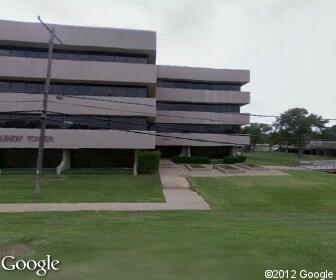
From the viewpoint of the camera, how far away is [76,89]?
28.3 metres

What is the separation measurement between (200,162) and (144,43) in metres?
16.8

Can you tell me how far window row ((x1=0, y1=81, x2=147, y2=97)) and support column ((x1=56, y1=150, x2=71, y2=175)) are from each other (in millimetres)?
5163

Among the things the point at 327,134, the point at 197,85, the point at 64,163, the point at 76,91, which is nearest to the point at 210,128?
the point at 197,85

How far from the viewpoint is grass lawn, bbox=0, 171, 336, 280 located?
18.3 feet

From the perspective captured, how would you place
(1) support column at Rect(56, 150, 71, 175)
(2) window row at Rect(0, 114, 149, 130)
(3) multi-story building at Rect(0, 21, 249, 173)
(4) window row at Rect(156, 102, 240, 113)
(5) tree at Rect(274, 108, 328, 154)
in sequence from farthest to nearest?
1. (5) tree at Rect(274, 108, 328, 154)
2. (4) window row at Rect(156, 102, 240, 113)
3. (2) window row at Rect(0, 114, 149, 130)
4. (3) multi-story building at Rect(0, 21, 249, 173)
5. (1) support column at Rect(56, 150, 71, 175)

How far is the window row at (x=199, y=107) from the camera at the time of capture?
4286cm

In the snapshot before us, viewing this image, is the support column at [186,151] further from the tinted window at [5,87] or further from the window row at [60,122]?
the tinted window at [5,87]

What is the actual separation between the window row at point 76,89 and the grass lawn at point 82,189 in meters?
7.45

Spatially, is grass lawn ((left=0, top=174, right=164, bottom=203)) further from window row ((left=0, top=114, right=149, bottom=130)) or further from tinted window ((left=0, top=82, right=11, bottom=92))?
tinted window ((left=0, top=82, right=11, bottom=92))

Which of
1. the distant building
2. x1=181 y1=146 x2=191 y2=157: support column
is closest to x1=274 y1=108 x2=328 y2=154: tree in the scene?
the distant building

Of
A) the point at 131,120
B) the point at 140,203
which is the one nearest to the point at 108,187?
the point at 140,203

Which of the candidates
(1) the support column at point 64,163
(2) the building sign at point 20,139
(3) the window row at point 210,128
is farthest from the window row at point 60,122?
(3) the window row at point 210,128

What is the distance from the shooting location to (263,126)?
104000 mm

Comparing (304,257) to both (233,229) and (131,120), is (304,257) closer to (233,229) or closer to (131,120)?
(233,229)
